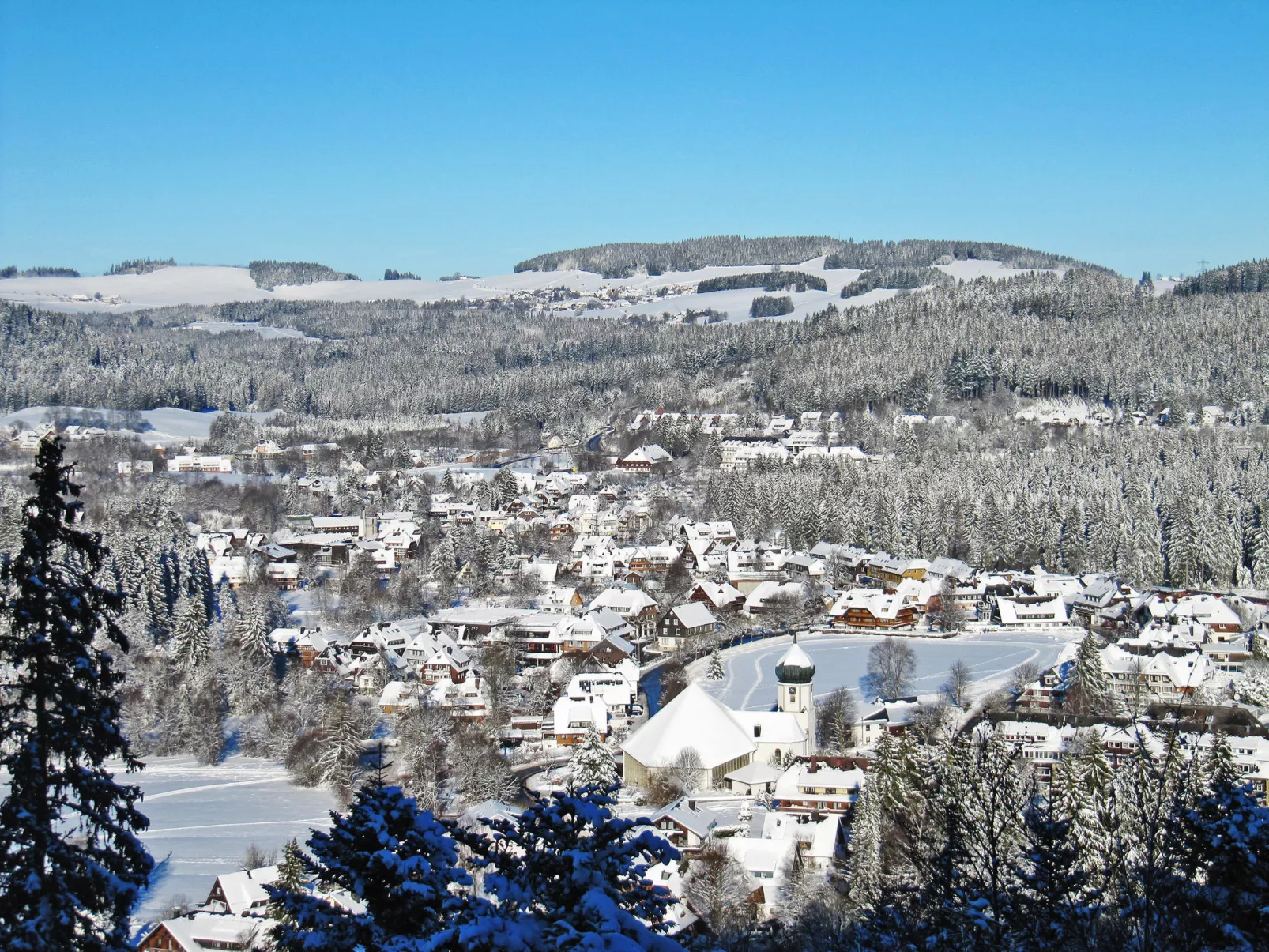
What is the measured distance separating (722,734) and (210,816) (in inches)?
449

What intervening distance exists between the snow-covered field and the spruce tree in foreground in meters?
14.3

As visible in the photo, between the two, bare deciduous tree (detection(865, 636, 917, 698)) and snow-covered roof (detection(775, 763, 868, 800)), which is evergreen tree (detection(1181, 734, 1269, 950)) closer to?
snow-covered roof (detection(775, 763, 868, 800))

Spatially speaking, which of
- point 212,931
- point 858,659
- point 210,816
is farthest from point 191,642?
point 858,659

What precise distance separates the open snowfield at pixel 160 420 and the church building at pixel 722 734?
3112 inches

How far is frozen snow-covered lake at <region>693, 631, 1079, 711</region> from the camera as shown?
110 ft

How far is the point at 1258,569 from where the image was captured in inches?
1810

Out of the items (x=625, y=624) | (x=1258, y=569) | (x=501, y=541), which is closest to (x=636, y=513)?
(x=501, y=541)

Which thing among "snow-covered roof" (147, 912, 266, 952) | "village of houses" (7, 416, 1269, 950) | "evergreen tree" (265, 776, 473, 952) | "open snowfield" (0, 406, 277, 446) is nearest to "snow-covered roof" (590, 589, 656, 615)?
"village of houses" (7, 416, 1269, 950)

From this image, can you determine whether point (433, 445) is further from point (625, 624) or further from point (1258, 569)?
point (1258, 569)

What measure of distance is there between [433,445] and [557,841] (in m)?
87.0

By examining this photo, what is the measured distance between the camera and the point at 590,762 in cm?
2183

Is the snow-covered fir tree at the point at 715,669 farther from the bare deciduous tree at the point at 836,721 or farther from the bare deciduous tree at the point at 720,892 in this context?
the bare deciduous tree at the point at 720,892

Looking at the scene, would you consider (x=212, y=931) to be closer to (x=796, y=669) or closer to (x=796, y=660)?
(x=796, y=669)

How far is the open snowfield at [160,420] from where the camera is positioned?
10075 centimetres
